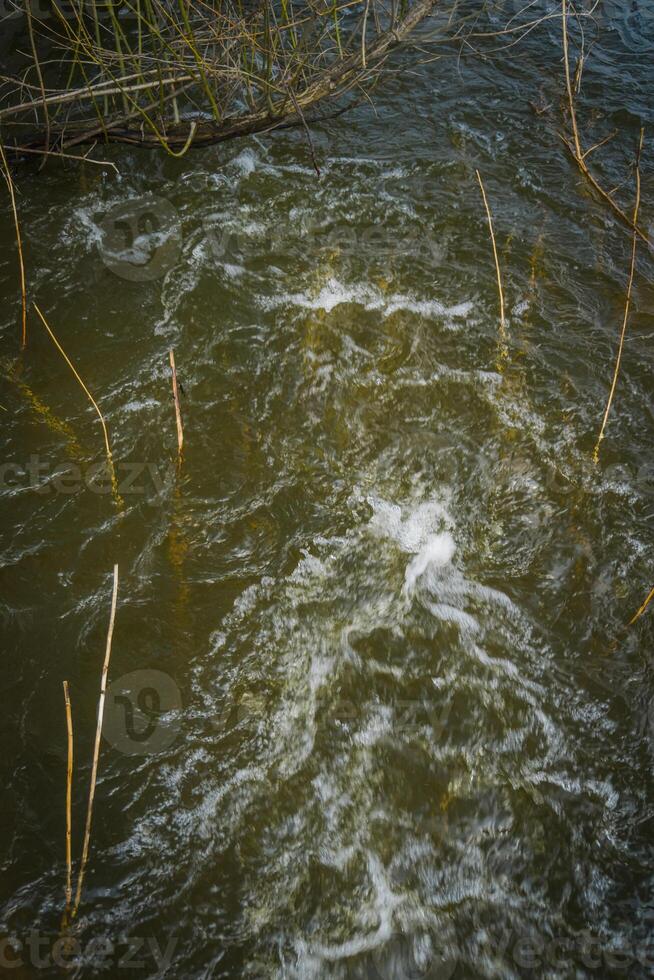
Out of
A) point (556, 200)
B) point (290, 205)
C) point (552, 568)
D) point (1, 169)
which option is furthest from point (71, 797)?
point (556, 200)

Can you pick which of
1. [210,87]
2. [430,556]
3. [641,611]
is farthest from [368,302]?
[641,611]

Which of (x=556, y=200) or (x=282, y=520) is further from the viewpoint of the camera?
(x=556, y=200)

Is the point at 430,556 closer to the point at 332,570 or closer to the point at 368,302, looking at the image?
the point at 332,570

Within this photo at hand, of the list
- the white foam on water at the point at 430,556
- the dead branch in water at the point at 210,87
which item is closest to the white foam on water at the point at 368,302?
the dead branch in water at the point at 210,87

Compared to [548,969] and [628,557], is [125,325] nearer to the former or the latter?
[628,557]

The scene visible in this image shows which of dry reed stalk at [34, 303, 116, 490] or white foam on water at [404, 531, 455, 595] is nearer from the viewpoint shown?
white foam on water at [404, 531, 455, 595]

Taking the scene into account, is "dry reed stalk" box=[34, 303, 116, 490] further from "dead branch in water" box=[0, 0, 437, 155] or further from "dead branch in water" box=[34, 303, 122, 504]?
"dead branch in water" box=[0, 0, 437, 155]

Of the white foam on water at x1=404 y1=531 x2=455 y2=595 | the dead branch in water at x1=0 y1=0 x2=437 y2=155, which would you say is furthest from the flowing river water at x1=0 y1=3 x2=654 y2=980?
the dead branch in water at x1=0 y1=0 x2=437 y2=155

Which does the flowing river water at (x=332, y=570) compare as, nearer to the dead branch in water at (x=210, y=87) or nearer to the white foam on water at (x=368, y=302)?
the white foam on water at (x=368, y=302)
